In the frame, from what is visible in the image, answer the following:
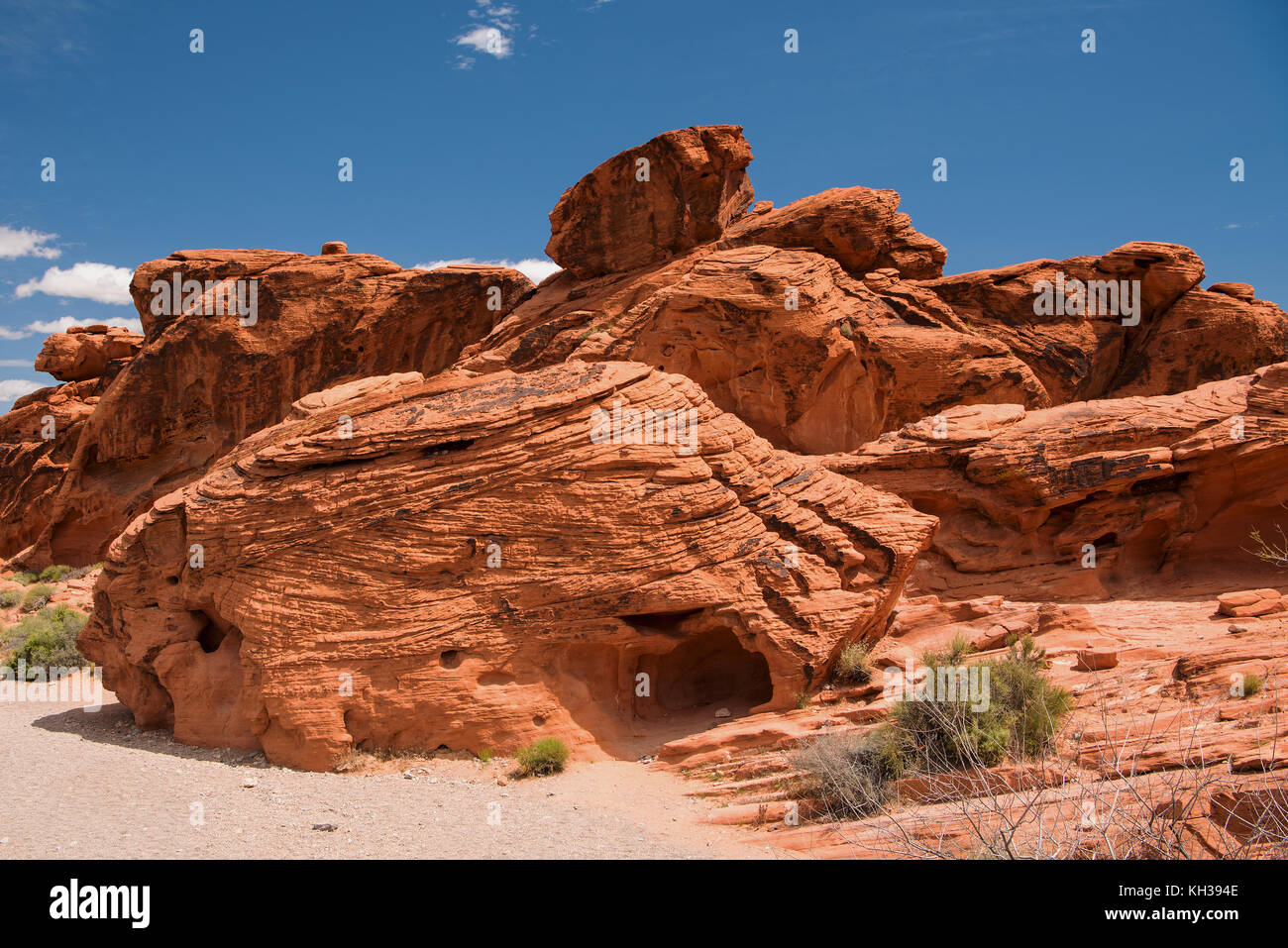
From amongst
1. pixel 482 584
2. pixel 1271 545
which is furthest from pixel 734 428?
pixel 1271 545

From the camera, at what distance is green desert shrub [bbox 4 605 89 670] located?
1761cm

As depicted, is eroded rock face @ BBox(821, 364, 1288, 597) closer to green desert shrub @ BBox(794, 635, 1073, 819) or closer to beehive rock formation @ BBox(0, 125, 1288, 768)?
beehive rock formation @ BBox(0, 125, 1288, 768)

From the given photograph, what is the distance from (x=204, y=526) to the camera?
1204 centimetres

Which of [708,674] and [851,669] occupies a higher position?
[851,669]

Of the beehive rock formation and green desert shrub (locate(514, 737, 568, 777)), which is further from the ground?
the beehive rock formation

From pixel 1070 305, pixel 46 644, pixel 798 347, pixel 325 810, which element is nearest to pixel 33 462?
pixel 46 644

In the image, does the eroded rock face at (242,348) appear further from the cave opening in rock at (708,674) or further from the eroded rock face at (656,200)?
the cave opening in rock at (708,674)

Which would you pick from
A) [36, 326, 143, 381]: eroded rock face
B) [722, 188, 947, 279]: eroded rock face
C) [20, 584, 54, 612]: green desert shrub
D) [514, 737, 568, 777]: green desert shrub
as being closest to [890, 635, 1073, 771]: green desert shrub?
[514, 737, 568, 777]: green desert shrub

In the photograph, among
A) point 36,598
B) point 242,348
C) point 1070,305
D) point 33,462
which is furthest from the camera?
point 33,462

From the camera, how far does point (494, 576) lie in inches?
445

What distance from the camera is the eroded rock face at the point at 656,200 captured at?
22500 mm

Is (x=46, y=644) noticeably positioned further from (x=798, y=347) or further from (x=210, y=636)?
(x=798, y=347)

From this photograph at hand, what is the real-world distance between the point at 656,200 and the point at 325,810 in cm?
1724

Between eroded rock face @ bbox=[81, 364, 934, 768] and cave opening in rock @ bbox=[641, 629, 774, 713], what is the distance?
1.5 inches
